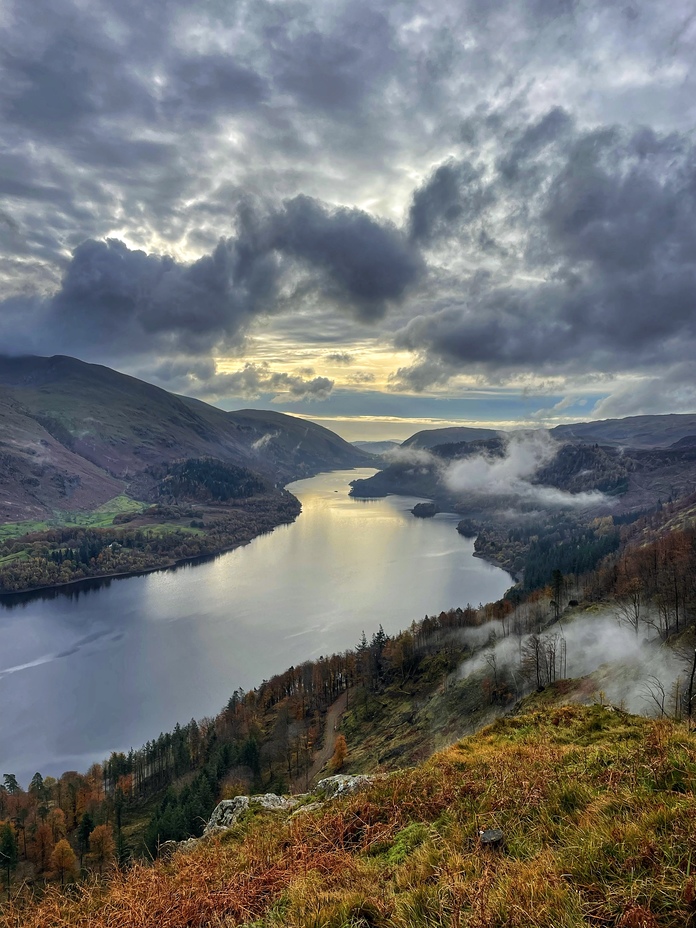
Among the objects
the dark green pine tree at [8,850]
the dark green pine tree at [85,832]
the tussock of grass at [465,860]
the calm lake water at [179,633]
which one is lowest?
the calm lake water at [179,633]

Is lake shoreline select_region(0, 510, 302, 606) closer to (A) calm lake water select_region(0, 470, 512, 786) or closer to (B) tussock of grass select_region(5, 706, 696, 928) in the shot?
(A) calm lake water select_region(0, 470, 512, 786)

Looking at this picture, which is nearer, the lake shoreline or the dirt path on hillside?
the dirt path on hillside

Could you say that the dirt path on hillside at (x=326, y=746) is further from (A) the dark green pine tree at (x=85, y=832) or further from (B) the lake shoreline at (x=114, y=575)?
(B) the lake shoreline at (x=114, y=575)

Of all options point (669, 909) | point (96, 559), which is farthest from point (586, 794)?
point (96, 559)

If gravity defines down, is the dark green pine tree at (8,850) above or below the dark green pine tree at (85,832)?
above

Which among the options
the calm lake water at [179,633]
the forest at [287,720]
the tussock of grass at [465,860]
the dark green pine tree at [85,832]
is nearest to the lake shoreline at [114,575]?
the calm lake water at [179,633]

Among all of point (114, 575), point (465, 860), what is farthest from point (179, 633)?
point (465, 860)

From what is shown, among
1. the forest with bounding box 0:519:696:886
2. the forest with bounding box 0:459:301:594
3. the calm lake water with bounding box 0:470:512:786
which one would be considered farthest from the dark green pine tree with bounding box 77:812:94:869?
the forest with bounding box 0:459:301:594
